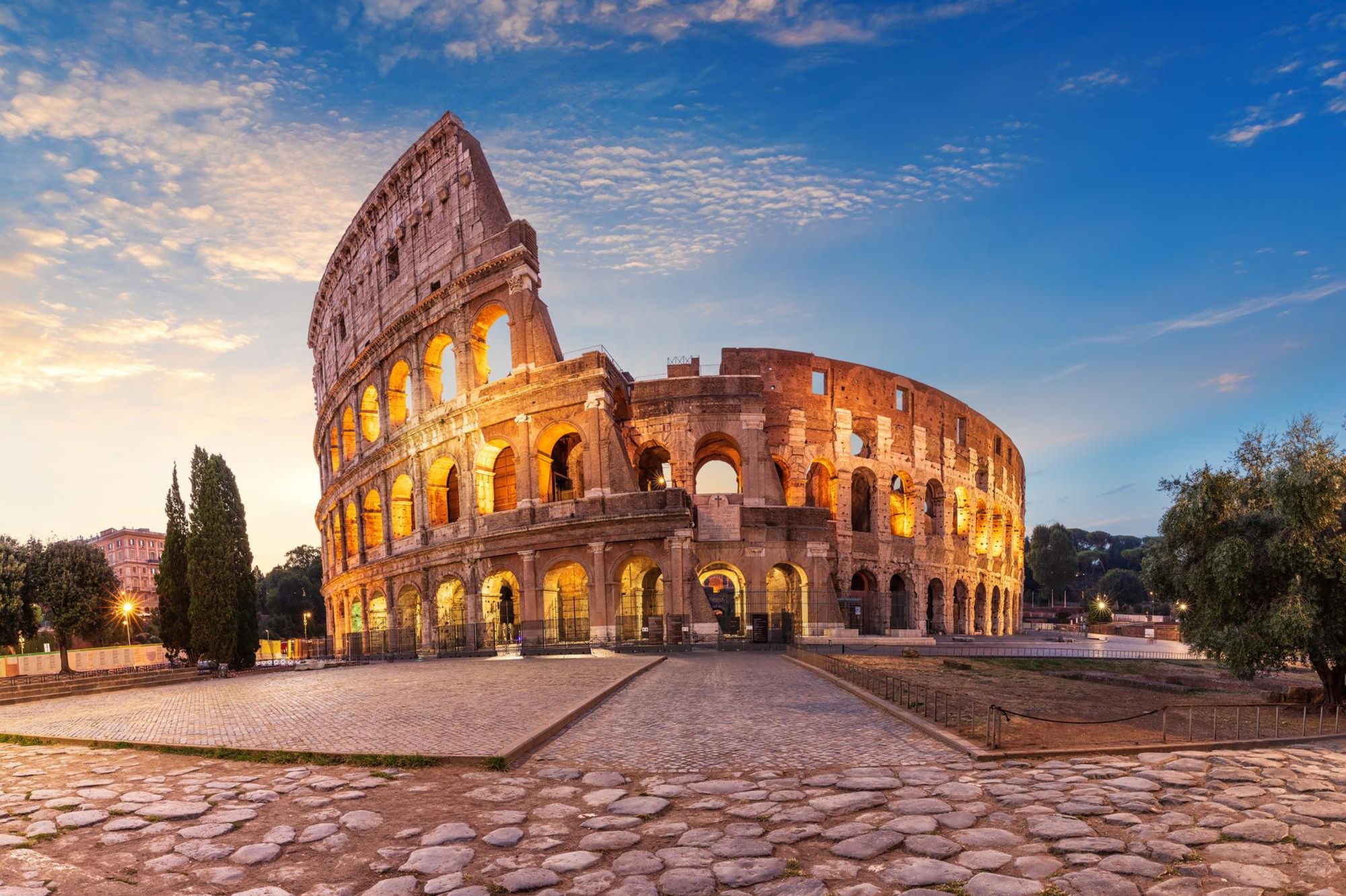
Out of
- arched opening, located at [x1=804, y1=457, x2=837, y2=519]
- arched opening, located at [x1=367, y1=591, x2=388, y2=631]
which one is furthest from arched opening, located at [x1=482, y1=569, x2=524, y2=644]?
arched opening, located at [x1=804, y1=457, x2=837, y2=519]

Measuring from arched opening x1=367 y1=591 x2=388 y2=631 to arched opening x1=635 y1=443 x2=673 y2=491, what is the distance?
1344cm

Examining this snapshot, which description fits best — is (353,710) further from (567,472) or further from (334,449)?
(334,449)

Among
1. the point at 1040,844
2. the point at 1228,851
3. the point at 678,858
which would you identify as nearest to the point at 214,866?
the point at 678,858

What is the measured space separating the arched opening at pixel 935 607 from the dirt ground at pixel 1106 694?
48.8 feet

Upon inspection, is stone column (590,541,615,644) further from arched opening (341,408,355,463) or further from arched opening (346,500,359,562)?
arched opening (341,408,355,463)

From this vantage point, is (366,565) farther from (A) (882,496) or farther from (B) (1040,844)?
(B) (1040,844)

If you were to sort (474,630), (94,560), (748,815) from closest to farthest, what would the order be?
(748,815)
(94,560)
(474,630)

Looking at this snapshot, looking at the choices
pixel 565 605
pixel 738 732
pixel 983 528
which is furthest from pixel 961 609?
pixel 738 732

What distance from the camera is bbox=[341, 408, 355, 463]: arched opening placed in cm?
3866

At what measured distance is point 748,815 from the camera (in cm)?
569

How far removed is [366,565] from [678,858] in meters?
33.7

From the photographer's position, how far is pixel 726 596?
45312 millimetres

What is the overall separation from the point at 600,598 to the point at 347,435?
2084 centimetres

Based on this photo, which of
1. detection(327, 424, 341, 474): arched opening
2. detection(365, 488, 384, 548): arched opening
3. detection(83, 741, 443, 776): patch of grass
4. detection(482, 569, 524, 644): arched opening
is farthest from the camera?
detection(327, 424, 341, 474): arched opening
